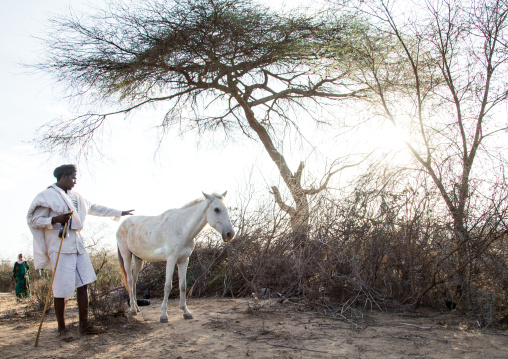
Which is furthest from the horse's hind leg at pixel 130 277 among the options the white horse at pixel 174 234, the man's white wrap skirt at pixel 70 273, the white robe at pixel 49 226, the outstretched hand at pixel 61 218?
the outstretched hand at pixel 61 218

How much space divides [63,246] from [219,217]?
81.3 inches

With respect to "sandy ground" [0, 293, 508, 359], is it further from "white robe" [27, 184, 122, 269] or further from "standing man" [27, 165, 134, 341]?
"white robe" [27, 184, 122, 269]

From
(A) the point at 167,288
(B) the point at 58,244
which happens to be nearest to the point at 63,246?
(B) the point at 58,244

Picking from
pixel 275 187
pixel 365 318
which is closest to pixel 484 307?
pixel 365 318

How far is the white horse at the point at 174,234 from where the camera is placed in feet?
19.6

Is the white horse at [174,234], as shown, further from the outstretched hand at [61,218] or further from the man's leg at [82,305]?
the outstretched hand at [61,218]

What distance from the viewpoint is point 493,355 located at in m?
4.25

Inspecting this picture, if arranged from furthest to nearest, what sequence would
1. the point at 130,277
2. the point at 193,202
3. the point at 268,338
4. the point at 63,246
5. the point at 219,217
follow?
the point at 130,277 → the point at 193,202 → the point at 219,217 → the point at 63,246 → the point at 268,338

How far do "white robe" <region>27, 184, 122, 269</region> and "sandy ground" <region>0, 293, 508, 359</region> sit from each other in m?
1.07

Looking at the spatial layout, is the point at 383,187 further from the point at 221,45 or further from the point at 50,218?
the point at 221,45

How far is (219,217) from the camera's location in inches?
233

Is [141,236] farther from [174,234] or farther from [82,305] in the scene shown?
[82,305]

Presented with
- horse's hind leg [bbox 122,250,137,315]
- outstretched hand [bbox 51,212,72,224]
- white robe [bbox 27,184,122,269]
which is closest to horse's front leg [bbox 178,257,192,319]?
horse's hind leg [bbox 122,250,137,315]

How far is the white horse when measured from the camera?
5973 mm
